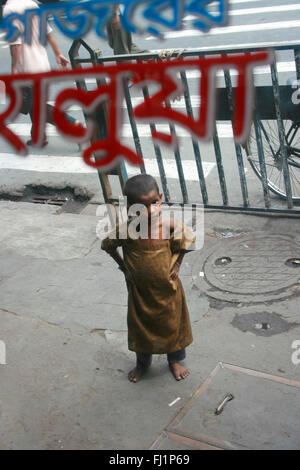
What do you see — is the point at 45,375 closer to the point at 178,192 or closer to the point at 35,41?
the point at 178,192

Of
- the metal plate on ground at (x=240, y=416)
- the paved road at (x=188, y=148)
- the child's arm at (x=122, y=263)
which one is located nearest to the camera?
the metal plate on ground at (x=240, y=416)

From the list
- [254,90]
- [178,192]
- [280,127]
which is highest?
[254,90]

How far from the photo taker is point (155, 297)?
11.7 ft

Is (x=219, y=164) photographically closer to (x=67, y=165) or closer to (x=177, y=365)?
(x=177, y=365)

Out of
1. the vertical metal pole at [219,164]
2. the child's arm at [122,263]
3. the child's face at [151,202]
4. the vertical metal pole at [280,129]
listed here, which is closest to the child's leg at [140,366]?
the child's arm at [122,263]

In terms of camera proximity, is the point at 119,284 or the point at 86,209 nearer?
the point at 119,284

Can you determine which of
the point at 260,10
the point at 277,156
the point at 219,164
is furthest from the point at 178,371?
the point at 260,10

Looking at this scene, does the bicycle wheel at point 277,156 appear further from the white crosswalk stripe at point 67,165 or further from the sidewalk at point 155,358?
the white crosswalk stripe at point 67,165

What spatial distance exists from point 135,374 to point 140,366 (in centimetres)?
6

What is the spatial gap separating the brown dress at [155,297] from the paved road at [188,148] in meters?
2.46

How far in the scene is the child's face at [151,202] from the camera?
3.41 m

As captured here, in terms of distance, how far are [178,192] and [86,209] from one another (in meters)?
0.95

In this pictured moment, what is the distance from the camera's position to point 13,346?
428 centimetres
